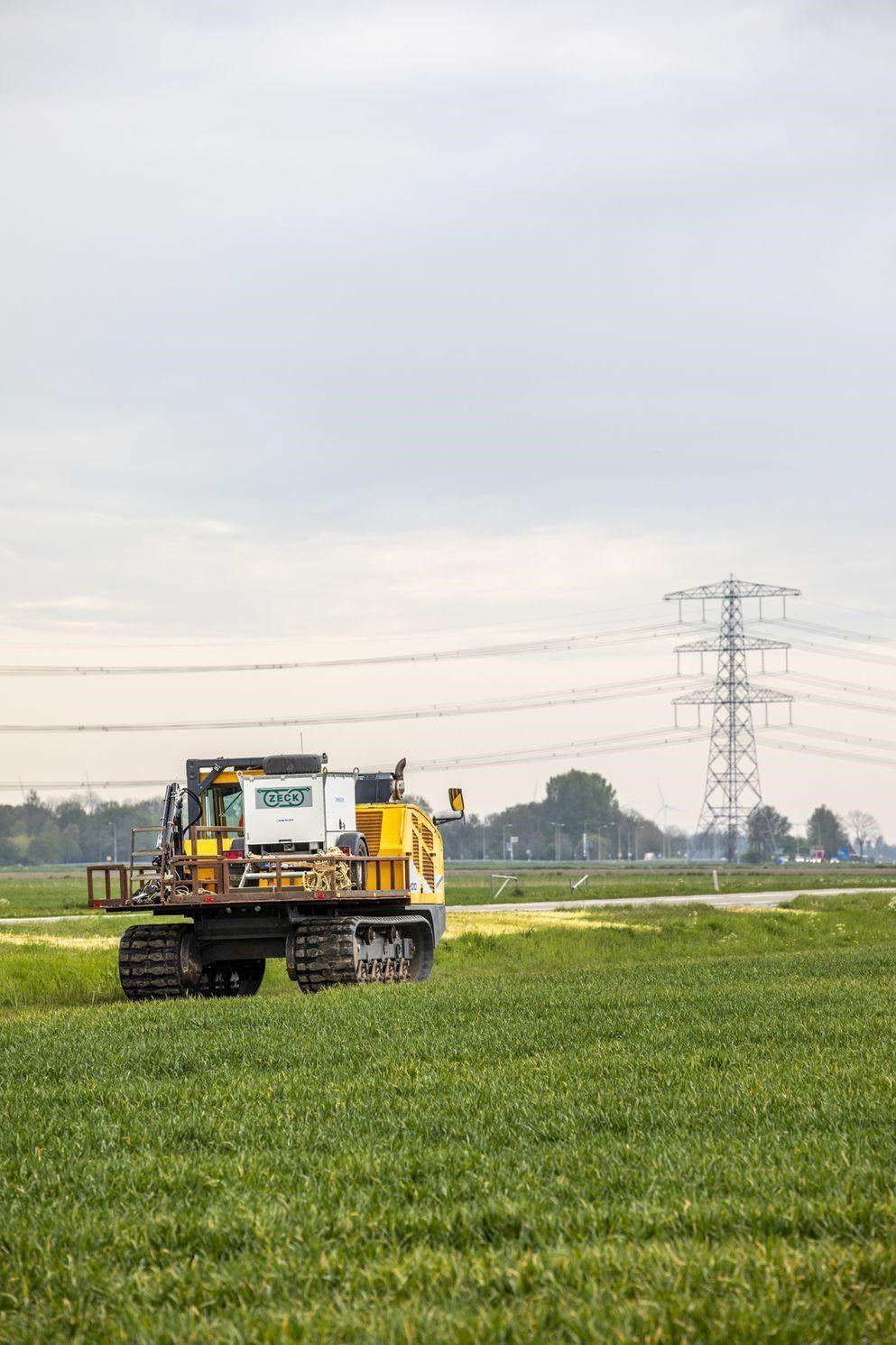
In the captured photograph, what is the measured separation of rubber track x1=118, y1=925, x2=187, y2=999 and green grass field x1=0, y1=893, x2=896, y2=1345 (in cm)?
488

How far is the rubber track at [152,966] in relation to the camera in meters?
22.6

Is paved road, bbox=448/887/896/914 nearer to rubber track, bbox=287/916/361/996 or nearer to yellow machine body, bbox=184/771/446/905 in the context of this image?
yellow machine body, bbox=184/771/446/905

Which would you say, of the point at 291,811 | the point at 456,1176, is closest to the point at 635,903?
the point at 291,811

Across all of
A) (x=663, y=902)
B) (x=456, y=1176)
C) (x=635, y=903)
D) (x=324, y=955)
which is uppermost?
(x=456, y=1176)

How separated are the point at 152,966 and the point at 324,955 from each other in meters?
2.81

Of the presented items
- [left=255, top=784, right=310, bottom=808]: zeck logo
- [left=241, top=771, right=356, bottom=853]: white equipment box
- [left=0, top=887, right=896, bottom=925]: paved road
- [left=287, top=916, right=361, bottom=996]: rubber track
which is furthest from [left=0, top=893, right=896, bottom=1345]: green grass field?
[left=0, top=887, right=896, bottom=925]: paved road

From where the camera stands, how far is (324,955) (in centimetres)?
2214

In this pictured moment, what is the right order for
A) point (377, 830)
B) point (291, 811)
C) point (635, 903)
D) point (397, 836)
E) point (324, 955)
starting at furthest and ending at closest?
point (635, 903) < point (377, 830) < point (397, 836) < point (291, 811) < point (324, 955)

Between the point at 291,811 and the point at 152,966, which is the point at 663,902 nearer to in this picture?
the point at 291,811

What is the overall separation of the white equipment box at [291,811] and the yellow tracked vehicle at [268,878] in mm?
15

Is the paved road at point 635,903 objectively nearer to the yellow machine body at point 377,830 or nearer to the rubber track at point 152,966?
the yellow machine body at point 377,830

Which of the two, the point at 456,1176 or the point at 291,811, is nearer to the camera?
the point at 456,1176

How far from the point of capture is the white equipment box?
2316 centimetres

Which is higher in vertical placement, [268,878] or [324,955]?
[268,878]
